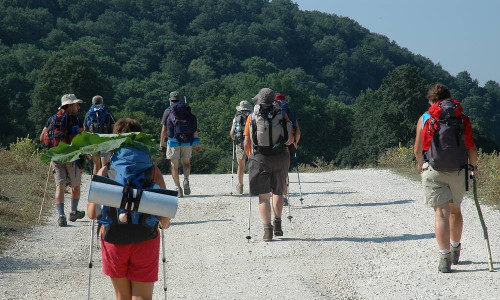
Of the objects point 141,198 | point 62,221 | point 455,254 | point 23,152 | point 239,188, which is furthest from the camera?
point 23,152

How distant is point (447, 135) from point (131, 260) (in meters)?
3.89

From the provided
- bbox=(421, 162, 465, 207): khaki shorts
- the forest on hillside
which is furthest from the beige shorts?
the forest on hillside

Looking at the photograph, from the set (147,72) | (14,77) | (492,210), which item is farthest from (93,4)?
(492,210)

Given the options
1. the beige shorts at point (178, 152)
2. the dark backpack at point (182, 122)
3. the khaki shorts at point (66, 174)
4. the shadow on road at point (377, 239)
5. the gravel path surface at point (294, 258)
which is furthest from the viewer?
the beige shorts at point (178, 152)

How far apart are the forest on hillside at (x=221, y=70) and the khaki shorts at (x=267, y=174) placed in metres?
37.8

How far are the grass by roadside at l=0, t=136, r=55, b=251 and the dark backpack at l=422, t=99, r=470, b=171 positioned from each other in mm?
5642

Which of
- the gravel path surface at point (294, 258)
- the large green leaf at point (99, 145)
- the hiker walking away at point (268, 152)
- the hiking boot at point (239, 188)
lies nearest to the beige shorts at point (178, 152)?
the gravel path surface at point (294, 258)

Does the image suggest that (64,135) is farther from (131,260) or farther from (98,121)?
(131,260)

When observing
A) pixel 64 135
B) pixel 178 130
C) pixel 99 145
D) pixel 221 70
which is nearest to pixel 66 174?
pixel 64 135

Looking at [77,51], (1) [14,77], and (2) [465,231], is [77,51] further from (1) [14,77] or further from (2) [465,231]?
(2) [465,231]

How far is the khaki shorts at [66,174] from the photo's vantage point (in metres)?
12.3

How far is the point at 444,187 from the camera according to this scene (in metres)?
8.28

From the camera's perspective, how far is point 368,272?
8500 mm

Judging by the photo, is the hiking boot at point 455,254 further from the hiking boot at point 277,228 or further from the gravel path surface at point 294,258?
the hiking boot at point 277,228
